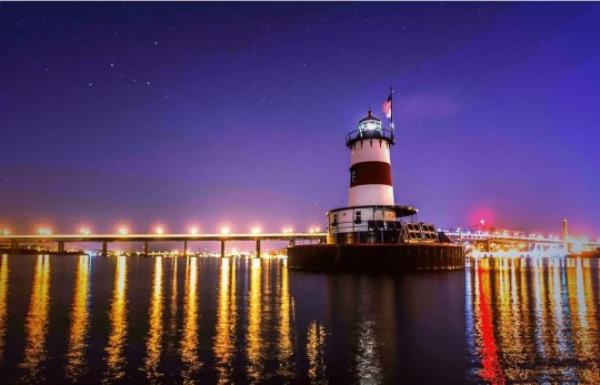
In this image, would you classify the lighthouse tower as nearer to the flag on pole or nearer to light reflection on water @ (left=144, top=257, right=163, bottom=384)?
the flag on pole

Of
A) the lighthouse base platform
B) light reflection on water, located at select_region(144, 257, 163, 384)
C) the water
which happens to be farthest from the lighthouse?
light reflection on water, located at select_region(144, 257, 163, 384)

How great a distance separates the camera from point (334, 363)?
449 inches

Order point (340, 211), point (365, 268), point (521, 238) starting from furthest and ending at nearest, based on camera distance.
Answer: point (521, 238) < point (340, 211) < point (365, 268)

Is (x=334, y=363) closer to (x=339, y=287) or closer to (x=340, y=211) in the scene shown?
(x=339, y=287)

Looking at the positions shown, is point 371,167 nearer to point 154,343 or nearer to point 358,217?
point 358,217

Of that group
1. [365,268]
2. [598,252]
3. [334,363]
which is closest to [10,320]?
[334,363]

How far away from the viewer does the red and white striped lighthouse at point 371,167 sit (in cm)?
5172

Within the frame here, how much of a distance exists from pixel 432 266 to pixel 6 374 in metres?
44.0

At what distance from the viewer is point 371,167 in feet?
172

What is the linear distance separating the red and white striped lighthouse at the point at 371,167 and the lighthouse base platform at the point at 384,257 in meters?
6.24

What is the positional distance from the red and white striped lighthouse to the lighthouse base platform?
624 centimetres

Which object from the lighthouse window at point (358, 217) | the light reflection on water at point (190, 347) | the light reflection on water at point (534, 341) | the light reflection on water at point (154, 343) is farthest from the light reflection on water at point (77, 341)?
A: the lighthouse window at point (358, 217)

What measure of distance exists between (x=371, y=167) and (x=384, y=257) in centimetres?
1143

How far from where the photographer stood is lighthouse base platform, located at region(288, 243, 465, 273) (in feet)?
153
